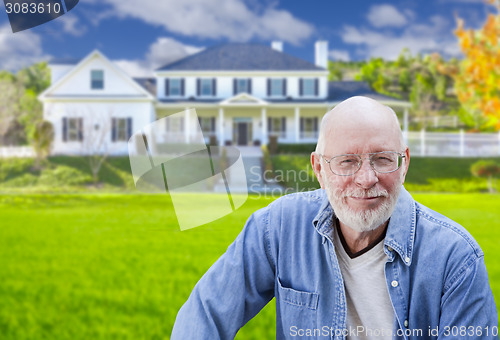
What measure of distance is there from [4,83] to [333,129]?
20.7 m

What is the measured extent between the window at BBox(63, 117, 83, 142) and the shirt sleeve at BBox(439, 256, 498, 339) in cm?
1702

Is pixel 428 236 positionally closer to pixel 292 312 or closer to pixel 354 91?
pixel 292 312

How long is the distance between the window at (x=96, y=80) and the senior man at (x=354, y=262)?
17738 millimetres

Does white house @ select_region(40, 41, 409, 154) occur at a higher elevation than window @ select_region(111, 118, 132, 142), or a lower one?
higher

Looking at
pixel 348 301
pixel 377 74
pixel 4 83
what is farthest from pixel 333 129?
pixel 377 74

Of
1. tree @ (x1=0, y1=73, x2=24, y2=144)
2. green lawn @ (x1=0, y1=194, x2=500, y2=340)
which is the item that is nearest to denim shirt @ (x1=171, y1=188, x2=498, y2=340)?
green lawn @ (x1=0, y1=194, x2=500, y2=340)

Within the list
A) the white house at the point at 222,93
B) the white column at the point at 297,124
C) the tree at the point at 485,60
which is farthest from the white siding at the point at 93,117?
the tree at the point at 485,60

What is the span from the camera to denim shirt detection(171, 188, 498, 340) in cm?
159

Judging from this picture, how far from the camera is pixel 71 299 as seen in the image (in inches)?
168

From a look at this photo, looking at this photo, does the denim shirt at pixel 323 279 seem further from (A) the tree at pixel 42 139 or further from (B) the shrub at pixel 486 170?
(A) the tree at pixel 42 139

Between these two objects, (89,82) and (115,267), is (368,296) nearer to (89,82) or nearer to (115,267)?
(115,267)

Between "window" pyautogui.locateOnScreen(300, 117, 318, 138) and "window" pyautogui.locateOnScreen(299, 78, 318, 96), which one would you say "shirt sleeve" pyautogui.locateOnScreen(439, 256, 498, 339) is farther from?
"window" pyautogui.locateOnScreen(299, 78, 318, 96)

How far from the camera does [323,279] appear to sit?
1.78 m

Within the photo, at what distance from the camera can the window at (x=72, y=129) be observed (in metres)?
17.2
